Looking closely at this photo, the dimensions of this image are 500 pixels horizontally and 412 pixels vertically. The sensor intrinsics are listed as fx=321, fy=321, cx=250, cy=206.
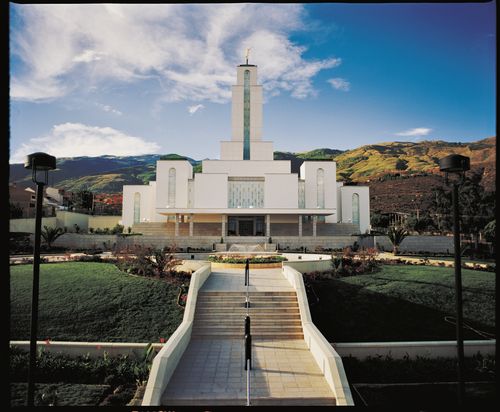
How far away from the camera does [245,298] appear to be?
9789mm

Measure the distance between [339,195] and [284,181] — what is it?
7.12 meters

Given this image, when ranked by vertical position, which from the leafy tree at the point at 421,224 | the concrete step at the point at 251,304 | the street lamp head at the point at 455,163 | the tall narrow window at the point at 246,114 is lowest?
the concrete step at the point at 251,304

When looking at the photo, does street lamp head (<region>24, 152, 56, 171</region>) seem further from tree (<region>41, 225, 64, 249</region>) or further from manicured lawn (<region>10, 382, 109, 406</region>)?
tree (<region>41, 225, 64, 249</region>)

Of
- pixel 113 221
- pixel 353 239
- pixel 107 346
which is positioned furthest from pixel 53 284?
pixel 113 221

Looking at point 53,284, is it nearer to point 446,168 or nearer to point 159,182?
point 446,168

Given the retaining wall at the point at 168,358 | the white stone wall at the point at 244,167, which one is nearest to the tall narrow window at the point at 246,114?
the white stone wall at the point at 244,167

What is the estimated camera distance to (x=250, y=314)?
9.05 metres

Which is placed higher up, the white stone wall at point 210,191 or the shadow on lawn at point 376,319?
the white stone wall at point 210,191

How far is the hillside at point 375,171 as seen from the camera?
5759 centimetres

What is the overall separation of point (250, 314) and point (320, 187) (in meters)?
26.5

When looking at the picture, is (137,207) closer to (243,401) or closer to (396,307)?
(396,307)

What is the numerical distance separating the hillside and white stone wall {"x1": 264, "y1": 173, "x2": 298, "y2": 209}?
22.7ft

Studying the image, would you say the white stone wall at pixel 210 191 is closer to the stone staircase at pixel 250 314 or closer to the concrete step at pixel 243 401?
the stone staircase at pixel 250 314

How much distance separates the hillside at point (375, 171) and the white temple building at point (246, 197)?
5291 mm
